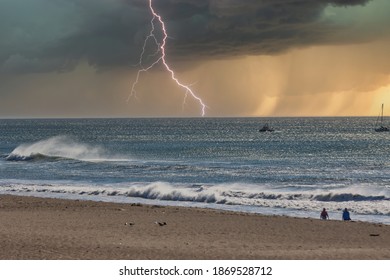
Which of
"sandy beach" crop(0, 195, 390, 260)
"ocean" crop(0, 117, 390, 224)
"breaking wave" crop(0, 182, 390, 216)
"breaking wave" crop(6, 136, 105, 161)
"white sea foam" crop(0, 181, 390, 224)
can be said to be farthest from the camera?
"breaking wave" crop(6, 136, 105, 161)

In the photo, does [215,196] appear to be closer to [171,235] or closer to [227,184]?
[227,184]

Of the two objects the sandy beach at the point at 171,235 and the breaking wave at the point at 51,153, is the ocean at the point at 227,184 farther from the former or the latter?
the sandy beach at the point at 171,235

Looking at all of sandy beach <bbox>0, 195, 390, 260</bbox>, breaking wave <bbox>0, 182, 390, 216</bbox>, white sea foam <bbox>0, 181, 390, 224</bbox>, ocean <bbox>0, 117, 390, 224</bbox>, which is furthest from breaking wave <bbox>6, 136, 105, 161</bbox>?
sandy beach <bbox>0, 195, 390, 260</bbox>

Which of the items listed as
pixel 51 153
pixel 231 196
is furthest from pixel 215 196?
pixel 51 153

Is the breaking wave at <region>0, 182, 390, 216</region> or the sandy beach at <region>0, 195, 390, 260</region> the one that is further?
the breaking wave at <region>0, 182, 390, 216</region>

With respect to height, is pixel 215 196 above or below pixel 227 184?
below

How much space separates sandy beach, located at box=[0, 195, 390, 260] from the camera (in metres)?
15.6

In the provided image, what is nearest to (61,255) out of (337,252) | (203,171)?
(337,252)

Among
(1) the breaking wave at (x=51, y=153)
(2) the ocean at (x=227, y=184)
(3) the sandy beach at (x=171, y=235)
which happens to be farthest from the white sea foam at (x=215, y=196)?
(1) the breaking wave at (x=51, y=153)

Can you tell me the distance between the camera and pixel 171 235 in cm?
1931

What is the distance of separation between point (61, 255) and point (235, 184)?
26.5 m

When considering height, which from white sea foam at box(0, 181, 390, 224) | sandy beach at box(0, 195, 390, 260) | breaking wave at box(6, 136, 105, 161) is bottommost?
sandy beach at box(0, 195, 390, 260)

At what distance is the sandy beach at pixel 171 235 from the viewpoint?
15562mm

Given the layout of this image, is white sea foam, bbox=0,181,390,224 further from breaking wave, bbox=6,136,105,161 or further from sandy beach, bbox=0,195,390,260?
breaking wave, bbox=6,136,105,161
